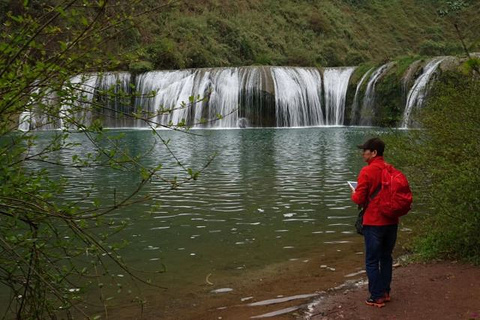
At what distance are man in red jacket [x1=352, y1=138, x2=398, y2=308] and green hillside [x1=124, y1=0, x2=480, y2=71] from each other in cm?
3559

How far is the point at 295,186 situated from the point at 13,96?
35.7ft

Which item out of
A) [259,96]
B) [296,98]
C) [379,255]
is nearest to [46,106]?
[379,255]

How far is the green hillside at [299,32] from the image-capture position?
1970 inches

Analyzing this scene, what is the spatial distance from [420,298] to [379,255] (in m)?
0.63

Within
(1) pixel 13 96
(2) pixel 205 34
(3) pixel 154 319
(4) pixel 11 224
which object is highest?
(2) pixel 205 34

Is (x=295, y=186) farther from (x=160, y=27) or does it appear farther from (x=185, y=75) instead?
(x=160, y=27)

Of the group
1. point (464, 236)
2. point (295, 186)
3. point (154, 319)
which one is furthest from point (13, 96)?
point (295, 186)

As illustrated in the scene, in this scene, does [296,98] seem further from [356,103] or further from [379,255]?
[379,255]

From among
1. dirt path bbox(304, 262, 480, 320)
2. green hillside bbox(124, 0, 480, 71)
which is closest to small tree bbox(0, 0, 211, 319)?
dirt path bbox(304, 262, 480, 320)

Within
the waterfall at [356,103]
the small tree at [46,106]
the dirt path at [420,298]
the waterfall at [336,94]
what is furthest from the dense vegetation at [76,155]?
the waterfall at [336,94]

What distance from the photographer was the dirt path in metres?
5.36

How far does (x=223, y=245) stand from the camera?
8.89 meters

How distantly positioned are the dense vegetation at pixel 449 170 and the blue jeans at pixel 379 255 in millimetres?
1294

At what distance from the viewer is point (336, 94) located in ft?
124
